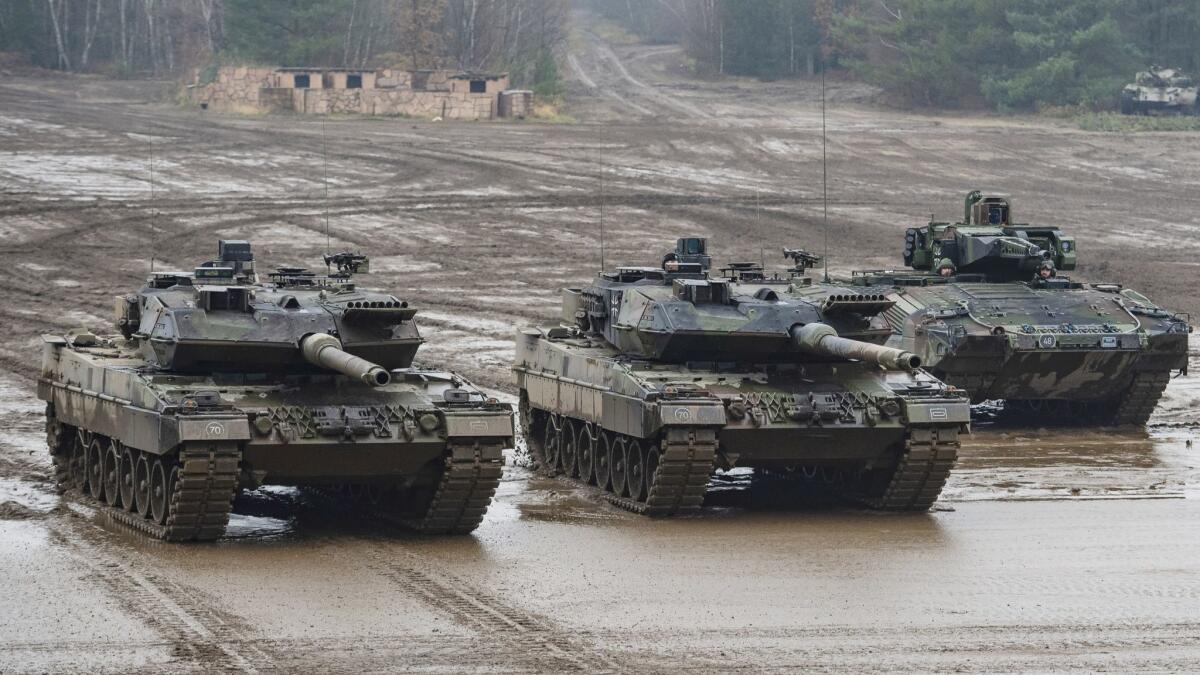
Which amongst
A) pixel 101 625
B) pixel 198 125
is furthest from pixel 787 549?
pixel 198 125

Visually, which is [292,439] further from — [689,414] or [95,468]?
[689,414]

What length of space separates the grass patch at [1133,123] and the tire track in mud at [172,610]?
43.8 metres

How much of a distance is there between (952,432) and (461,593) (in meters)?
5.32

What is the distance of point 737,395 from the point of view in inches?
731

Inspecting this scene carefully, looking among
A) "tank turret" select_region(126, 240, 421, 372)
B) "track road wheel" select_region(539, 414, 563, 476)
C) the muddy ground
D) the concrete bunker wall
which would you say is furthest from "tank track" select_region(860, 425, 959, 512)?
the concrete bunker wall

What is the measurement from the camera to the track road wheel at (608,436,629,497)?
1944 cm

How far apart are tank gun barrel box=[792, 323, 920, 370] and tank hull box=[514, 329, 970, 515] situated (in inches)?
15.8

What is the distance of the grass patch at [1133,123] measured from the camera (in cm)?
5709

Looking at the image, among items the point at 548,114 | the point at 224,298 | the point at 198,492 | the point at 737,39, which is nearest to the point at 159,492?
the point at 198,492

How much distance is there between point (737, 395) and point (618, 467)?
1.68 meters

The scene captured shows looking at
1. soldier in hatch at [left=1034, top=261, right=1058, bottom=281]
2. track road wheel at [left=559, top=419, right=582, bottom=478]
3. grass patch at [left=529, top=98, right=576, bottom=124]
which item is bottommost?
track road wheel at [left=559, top=419, right=582, bottom=478]

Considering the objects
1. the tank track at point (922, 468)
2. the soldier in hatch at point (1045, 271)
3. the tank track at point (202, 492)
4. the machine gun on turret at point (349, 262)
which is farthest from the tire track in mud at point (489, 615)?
the soldier in hatch at point (1045, 271)

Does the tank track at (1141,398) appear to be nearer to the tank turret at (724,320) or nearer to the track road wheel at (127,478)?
the tank turret at (724,320)

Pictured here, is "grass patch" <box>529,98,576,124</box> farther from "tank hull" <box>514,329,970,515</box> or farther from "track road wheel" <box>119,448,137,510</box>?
"track road wheel" <box>119,448,137,510</box>
